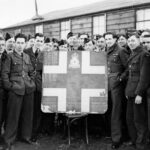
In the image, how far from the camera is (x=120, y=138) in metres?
4.89

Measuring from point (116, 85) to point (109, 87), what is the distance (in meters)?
0.15

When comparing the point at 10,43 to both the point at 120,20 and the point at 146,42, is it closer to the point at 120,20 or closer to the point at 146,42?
the point at 146,42

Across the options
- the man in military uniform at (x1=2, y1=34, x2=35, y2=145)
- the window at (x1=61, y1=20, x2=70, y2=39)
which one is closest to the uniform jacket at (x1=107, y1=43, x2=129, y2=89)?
the man in military uniform at (x1=2, y1=34, x2=35, y2=145)

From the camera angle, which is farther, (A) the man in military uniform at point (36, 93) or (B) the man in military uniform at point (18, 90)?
(A) the man in military uniform at point (36, 93)

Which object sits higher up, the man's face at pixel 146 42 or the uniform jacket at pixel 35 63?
the man's face at pixel 146 42

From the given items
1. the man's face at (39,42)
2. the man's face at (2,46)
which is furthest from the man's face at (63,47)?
the man's face at (2,46)

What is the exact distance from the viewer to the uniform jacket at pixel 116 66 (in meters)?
4.97

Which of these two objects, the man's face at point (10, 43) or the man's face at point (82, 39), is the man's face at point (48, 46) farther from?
the man's face at point (10, 43)

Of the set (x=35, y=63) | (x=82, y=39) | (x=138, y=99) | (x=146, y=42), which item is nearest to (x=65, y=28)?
(x=82, y=39)

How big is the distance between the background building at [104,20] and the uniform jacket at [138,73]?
754 centimetres

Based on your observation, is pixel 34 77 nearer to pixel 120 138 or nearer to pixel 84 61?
pixel 84 61

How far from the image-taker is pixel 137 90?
454 cm

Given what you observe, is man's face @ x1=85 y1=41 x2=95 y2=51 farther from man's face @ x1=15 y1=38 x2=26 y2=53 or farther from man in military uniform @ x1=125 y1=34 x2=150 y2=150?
man's face @ x1=15 y1=38 x2=26 y2=53

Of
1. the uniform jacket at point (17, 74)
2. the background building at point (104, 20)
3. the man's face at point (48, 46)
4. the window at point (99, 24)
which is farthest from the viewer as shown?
the window at point (99, 24)
